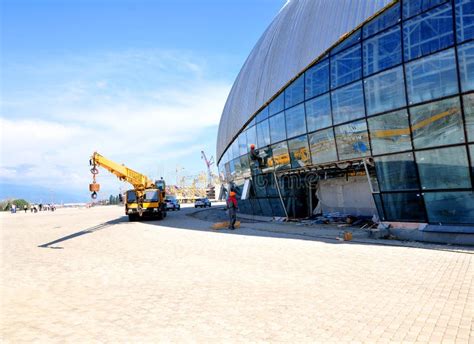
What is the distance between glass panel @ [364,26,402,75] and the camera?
42.2 ft

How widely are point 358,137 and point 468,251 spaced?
19.6 feet

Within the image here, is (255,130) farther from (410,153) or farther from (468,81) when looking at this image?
(468,81)

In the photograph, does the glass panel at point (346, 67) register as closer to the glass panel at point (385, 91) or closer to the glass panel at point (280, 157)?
the glass panel at point (385, 91)

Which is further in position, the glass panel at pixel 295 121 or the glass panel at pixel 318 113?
the glass panel at pixel 295 121

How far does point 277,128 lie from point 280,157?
1567 millimetres

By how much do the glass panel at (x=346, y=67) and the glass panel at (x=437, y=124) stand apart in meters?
3.16

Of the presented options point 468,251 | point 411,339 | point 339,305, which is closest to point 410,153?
point 468,251

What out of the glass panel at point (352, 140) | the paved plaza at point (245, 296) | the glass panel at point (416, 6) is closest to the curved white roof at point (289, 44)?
the glass panel at point (416, 6)

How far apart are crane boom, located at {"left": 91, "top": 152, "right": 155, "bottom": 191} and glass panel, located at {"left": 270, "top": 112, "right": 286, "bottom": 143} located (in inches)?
431

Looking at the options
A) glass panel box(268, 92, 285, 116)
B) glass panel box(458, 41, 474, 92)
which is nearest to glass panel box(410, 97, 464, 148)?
glass panel box(458, 41, 474, 92)

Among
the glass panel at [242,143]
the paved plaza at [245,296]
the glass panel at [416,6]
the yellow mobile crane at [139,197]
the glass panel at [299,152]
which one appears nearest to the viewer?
the paved plaza at [245,296]

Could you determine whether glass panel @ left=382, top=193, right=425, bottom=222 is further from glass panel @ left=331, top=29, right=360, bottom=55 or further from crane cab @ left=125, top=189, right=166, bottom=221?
crane cab @ left=125, top=189, right=166, bottom=221

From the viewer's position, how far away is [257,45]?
2691 centimetres

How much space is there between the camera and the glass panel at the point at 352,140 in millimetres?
14117
